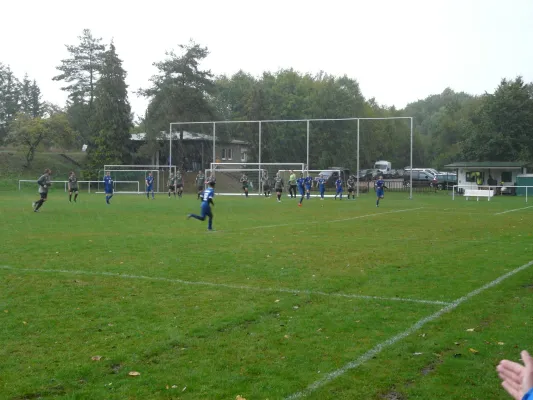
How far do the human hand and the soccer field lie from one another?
264 cm

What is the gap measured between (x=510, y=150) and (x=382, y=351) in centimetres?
5739

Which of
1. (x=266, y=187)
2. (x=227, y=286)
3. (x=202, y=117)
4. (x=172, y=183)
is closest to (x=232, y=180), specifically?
(x=172, y=183)

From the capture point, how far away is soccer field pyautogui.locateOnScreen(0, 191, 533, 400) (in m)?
5.44

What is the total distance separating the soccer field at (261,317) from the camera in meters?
5.44

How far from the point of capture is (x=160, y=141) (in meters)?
60.6

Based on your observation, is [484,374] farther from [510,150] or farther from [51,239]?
[510,150]

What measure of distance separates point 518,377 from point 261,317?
5356 millimetres

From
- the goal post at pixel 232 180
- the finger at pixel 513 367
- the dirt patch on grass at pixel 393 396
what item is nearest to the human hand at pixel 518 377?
the finger at pixel 513 367

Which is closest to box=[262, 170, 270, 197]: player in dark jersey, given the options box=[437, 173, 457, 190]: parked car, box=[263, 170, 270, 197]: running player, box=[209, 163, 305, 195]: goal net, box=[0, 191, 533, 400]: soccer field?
box=[263, 170, 270, 197]: running player

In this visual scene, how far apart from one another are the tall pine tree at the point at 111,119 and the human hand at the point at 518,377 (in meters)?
58.6

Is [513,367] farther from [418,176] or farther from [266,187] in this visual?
[418,176]

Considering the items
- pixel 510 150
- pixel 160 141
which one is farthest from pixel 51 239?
pixel 510 150

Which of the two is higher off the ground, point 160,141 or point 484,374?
point 160,141

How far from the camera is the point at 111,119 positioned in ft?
196
